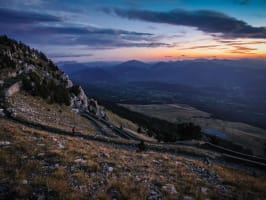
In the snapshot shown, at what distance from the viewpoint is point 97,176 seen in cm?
1359

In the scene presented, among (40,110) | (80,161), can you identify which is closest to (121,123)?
(40,110)

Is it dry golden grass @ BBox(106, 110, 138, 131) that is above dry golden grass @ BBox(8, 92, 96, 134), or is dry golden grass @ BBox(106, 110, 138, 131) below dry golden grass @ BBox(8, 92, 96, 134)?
below

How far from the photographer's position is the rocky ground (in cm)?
1138

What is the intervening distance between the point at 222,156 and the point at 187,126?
37.4 m

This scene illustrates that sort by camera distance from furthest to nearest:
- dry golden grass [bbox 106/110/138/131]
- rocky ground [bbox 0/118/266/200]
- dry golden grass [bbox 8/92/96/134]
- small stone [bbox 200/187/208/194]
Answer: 1. dry golden grass [bbox 106/110/138/131]
2. dry golden grass [bbox 8/92/96/134]
3. small stone [bbox 200/187/208/194]
4. rocky ground [bbox 0/118/266/200]

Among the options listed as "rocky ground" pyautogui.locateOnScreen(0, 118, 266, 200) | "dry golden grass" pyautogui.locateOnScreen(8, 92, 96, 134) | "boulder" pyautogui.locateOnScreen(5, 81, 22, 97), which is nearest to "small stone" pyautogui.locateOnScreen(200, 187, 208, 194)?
"rocky ground" pyautogui.locateOnScreen(0, 118, 266, 200)

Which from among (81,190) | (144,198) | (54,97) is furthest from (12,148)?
(54,97)

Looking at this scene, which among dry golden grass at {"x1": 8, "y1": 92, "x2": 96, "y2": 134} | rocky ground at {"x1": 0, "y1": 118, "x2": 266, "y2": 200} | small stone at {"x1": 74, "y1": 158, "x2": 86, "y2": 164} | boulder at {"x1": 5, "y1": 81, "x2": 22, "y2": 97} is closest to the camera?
rocky ground at {"x1": 0, "y1": 118, "x2": 266, "y2": 200}

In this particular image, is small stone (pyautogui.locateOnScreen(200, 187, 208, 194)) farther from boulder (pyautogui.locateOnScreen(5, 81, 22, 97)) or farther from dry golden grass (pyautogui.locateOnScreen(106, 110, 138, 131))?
dry golden grass (pyautogui.locateOnScreen(106, 110, 138, 131))

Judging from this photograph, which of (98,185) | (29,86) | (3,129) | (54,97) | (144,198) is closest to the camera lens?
(144,198)

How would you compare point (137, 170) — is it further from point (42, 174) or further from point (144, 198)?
point (42, 174)

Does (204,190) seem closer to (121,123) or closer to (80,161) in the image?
(80,161)

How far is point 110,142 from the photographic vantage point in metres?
26.7

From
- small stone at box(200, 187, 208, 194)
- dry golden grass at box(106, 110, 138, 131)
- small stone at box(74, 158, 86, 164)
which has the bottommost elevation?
dry golden grass at box(106, 110, 138, 131)
